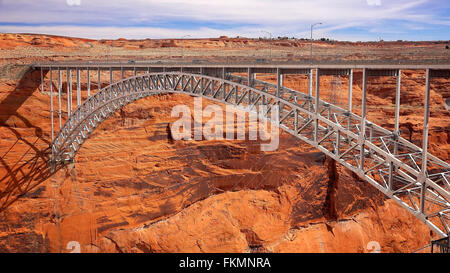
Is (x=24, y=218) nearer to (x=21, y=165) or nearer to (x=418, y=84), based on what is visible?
(x=21, y=165)

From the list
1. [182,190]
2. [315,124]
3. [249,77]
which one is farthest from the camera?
[182,190]

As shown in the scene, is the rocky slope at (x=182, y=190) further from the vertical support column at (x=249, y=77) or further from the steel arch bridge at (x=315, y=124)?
the vertical support column at (x=249, y=77)

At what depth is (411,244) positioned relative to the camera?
3116cm

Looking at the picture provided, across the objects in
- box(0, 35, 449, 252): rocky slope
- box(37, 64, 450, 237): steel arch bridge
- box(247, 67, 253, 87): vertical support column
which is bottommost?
box(0, 35, 449, 252): rocky slope

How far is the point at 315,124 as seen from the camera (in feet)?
54.0

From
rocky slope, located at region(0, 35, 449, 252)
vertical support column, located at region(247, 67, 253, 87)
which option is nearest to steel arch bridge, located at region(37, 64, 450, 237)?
vertical support column, located at region(247, 67, 253, 87)

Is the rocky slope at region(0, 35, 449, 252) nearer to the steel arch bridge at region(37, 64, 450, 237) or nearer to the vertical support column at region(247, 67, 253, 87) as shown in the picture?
the steel arch bridge at region(37, 64, 450, 237)

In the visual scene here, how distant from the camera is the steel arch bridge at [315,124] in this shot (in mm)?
14125

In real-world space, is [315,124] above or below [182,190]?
above

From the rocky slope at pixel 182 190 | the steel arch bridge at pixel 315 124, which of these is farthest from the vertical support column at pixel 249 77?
the rocky slope at pixel 182 190

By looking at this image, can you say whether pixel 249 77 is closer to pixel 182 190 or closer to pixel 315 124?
pixel 315 124

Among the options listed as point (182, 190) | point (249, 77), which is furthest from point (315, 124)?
point (182, 190)

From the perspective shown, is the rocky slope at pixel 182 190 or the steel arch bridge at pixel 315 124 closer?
the steel arch bridge at pixel 315 124

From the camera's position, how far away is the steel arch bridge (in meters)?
14.1
